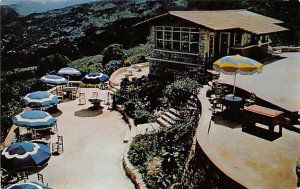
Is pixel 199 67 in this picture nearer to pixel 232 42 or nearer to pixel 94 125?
pixel 232 42

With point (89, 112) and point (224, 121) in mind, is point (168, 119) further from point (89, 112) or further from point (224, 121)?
point (89, 112)

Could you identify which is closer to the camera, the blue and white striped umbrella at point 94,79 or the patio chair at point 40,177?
the patio chair at point 40,177

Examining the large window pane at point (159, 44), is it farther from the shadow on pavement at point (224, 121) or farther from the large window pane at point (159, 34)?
the shadow on pavement at point (224, 121)

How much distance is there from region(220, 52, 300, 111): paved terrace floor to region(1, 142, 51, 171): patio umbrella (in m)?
8.50

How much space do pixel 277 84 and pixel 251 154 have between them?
7.66 m

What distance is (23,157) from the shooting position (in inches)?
415

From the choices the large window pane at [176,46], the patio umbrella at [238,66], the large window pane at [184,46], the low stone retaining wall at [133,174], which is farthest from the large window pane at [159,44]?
the patio umbrella at [238,66]

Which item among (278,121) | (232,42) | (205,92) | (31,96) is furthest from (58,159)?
(232,42)

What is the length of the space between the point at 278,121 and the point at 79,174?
745 cm

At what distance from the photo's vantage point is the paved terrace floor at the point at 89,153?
456 inches

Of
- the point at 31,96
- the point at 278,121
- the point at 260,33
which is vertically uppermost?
the point at 260,33

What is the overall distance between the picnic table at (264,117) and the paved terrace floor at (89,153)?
476 centimetres

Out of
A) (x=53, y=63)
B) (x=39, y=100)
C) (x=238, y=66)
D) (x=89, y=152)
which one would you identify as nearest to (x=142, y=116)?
(x=89, y=152)

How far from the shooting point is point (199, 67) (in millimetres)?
19156
